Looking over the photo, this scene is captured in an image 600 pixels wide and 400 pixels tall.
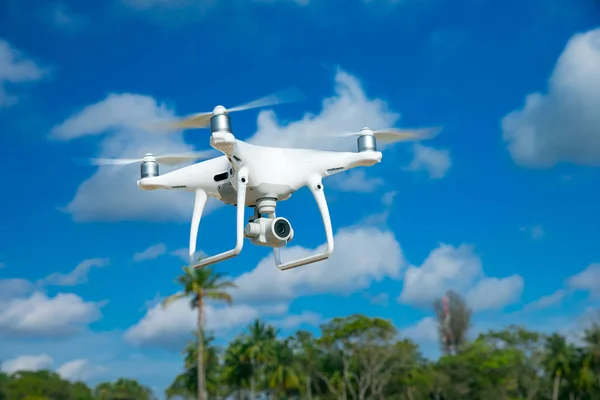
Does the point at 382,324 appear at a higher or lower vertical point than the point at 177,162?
higher

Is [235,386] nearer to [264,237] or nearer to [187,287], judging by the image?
[187,287]

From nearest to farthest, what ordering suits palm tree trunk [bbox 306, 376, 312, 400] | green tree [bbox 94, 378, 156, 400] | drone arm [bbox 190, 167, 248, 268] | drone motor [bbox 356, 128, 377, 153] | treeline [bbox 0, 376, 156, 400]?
drone arm [bbox 190, 167, 248, 268]
drone motor [bbox 356, 128, 377, 153]
palm tree trunk [bbox 306, 376, 312, 400]
treeline [bbox 0, 376, 156, 400]
green tree [bbox 94, 378, 156, 400]

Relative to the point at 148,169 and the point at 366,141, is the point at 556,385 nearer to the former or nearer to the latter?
the point at 366,141

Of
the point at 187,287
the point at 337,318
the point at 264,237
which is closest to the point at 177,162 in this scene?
the point at 264,237

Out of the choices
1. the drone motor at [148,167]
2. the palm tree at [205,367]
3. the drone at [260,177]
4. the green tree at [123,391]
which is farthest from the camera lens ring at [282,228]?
Result: the green tree at [123,391]

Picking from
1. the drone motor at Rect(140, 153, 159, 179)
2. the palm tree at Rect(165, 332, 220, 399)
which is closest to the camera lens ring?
the drone motor at Rect(140, 153, 159, 179)

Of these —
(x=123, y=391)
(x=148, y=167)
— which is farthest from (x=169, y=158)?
(x=123, y=391)

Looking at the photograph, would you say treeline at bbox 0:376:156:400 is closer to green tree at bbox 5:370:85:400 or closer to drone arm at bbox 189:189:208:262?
green tree at bbox 5:370:85:400
